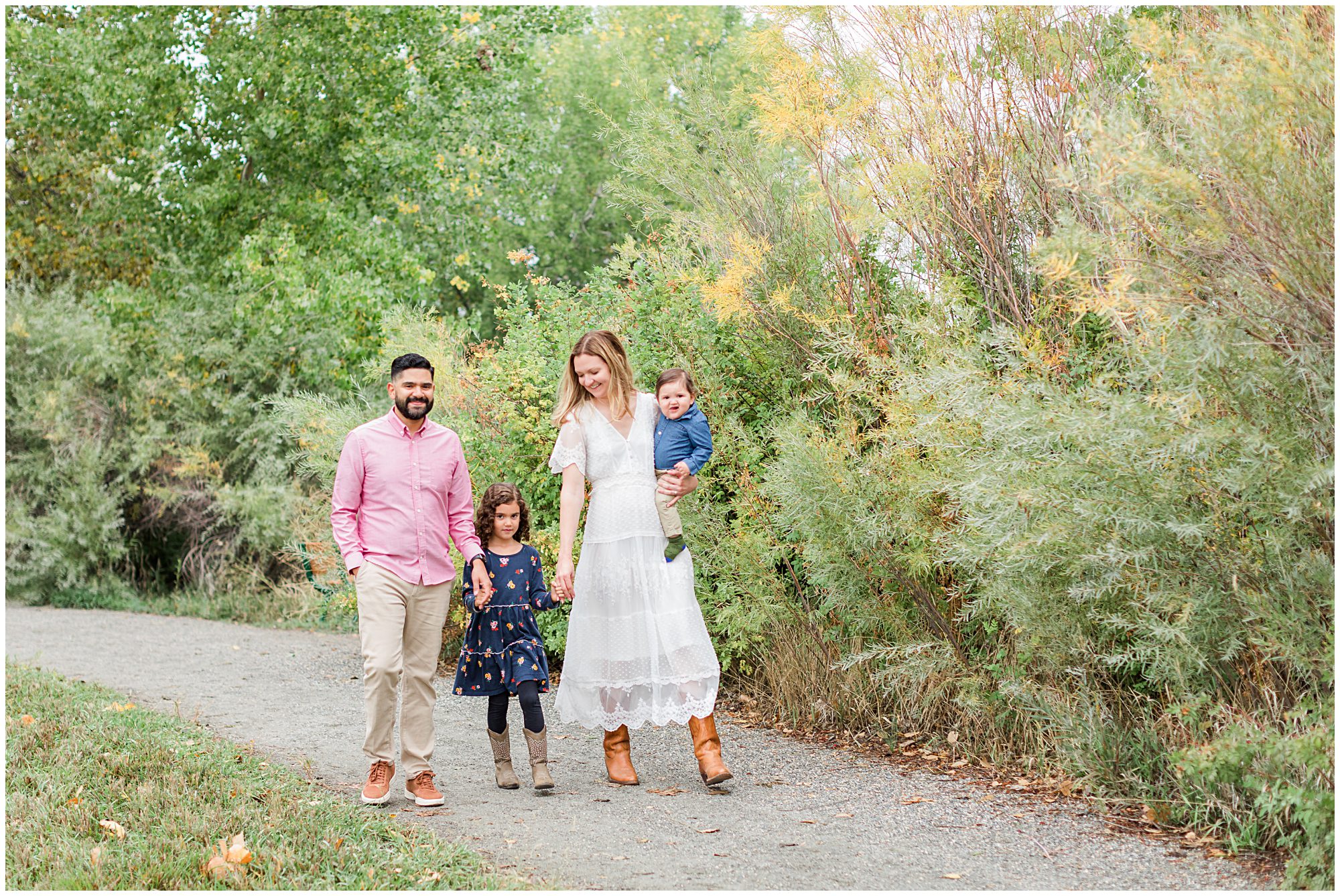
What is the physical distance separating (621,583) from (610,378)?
0.96 metres

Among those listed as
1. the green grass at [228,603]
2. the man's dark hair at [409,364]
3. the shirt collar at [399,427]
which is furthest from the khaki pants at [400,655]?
the green grass at [228,603]

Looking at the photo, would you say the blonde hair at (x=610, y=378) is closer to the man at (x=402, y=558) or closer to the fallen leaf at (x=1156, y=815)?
the man at (x=402, y=558)

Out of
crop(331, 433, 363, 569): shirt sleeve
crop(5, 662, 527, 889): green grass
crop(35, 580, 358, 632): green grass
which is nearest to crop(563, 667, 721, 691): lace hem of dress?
crop(5, 662, 527, 889): green grass

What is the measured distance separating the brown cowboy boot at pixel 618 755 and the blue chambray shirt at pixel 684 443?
1296 mm

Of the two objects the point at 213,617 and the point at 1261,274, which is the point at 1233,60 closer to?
the point at 1261,274

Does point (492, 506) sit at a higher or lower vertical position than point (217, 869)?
higher

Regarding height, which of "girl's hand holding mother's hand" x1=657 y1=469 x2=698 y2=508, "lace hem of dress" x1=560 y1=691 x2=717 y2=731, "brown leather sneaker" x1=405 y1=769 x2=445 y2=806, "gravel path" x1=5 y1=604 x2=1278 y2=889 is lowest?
"gravel path" x1=5 y1=604 x2=1278 y2=889

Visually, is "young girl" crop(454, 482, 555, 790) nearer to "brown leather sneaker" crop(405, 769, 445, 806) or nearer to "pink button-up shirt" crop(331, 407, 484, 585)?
"pink button-up shirt" crop(331, 407, 484, 585)

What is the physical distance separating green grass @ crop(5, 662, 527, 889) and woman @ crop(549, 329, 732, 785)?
3.80 feet

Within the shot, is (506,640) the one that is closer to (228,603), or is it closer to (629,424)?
(629,424)

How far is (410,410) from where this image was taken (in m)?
5.12

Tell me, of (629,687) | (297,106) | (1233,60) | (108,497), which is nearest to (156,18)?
(297,106)

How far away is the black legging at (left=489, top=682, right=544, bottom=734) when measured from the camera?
17.3 feet

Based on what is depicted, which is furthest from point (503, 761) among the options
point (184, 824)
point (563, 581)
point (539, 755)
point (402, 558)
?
point (184, 824)
